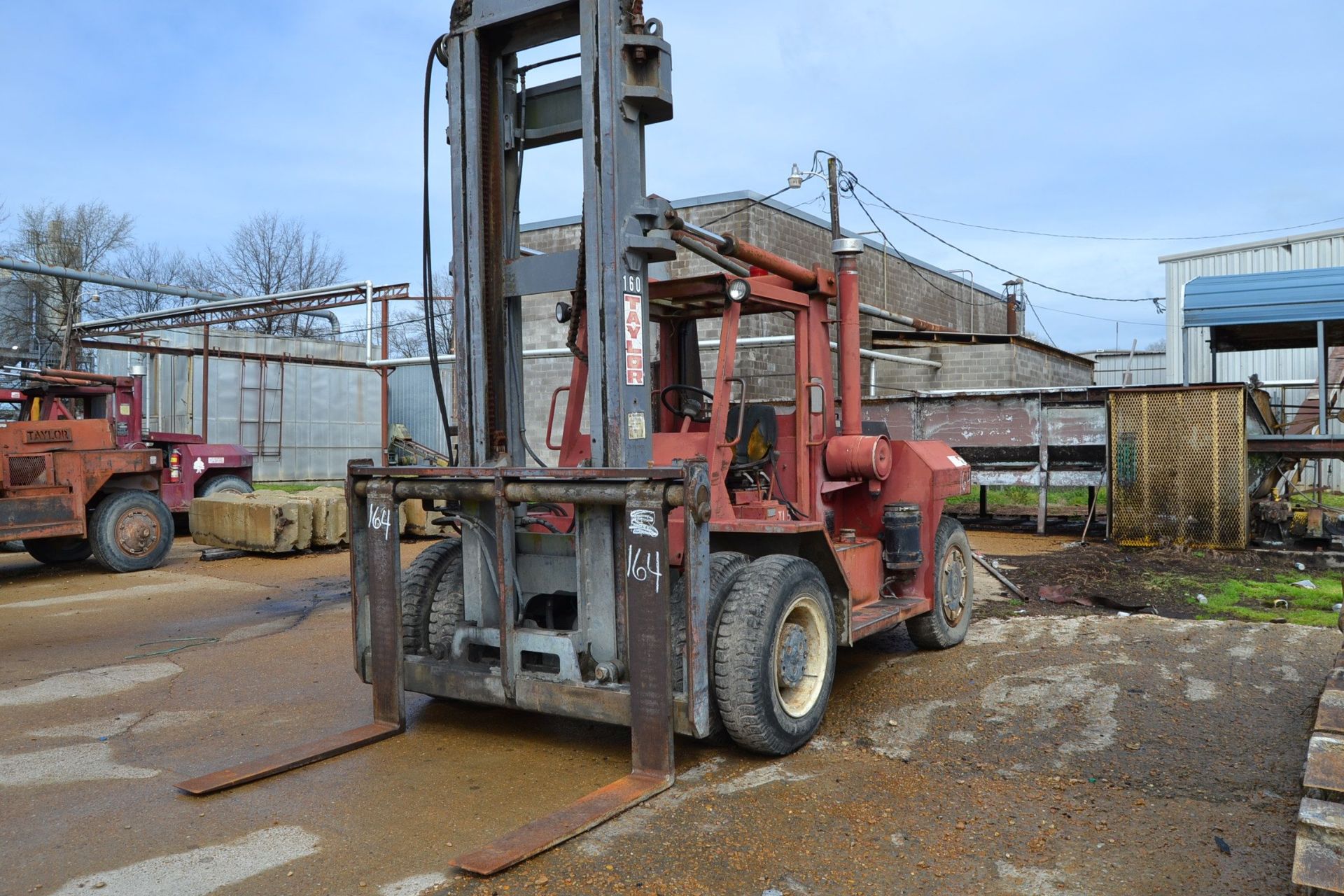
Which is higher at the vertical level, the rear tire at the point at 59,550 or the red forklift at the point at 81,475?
the red forklift at the point at 81,475

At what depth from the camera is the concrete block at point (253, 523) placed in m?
13.4

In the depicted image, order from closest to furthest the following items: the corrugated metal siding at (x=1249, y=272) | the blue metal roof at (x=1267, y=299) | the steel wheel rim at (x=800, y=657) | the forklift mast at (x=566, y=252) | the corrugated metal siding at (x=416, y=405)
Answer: the forklift mast at (x=566, y=252)
the steel wheel rim at (x=800, y=657)
the blue metal roof at (x=1267, y=299)
the corrugated metal siding at (x=1249, y=272)
the corrugated metal siding at (x=416, y=405)

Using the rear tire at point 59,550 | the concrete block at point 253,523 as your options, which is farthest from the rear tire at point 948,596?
the rear tire at point 59,550

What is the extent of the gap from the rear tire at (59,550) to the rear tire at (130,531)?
1.59 ft

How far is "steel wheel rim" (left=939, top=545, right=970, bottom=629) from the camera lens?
7312 mm

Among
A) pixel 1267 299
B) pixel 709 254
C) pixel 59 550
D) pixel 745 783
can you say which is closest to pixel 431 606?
pixel 745 783

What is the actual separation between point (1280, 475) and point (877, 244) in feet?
38.7

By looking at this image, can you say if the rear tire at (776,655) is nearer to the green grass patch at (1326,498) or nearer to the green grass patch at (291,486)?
the green grass patch at (1326,498)

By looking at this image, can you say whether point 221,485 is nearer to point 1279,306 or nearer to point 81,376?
point 81,376

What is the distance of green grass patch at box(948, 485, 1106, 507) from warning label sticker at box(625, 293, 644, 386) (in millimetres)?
14781

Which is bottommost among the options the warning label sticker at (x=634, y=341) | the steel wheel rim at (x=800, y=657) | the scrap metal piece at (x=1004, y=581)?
the scrap metal piece at (x=1004, y=581)

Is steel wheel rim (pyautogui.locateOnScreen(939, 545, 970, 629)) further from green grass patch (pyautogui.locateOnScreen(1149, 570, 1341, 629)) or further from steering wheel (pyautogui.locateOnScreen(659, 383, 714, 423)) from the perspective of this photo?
green grass patch (pyautogui.locateOnScreen(1149, 570, 1341, 629))

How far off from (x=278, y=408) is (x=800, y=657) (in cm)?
2321

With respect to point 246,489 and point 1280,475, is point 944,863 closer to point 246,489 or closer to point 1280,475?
point 1280,475
